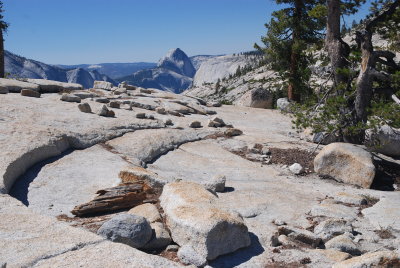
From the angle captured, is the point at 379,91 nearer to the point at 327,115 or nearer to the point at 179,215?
the point at 327,115

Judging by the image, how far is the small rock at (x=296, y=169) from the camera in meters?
13.3

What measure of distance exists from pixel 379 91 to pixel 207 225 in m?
11.6

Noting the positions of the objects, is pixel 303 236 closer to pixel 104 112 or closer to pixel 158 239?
pixel 158 239

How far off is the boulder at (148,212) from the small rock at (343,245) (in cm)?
348

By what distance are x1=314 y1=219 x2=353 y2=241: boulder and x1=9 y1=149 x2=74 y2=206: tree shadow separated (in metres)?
6.61

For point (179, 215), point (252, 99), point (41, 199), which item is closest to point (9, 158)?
point (41, 199)

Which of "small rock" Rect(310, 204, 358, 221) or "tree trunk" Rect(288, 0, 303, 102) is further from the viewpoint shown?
"tree trunk" Rect(288, 0, 303, 102)

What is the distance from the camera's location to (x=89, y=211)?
26.4ft

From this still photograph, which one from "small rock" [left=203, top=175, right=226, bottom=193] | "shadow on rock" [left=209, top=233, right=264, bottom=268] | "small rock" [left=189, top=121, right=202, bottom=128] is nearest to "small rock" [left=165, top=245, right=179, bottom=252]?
"shadow on rock" [left=209, top=233, right=264, bottom=268]

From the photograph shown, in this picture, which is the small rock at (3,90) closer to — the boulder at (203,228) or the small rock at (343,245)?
the boulder at (203,228)

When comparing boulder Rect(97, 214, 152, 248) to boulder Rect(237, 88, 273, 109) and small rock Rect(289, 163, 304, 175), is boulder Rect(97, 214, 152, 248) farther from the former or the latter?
boulder Rect(237, 88, 273, 109)

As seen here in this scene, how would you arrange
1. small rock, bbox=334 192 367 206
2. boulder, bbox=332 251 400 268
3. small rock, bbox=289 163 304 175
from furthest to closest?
small rock, bbox=289 163 304 175
small rock, bbox=334 192 367 206
boulder, bbox=332 251 400 268

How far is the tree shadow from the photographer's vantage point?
8.81 m

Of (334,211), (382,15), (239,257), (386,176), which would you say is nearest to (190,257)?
(239,257)
